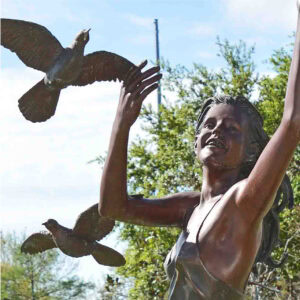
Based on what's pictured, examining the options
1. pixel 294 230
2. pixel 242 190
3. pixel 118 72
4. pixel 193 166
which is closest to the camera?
pixel 242 190

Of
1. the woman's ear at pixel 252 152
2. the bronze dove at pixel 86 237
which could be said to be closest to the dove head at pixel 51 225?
the bronze dove at pixel 86 237

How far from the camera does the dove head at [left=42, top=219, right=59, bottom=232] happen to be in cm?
444

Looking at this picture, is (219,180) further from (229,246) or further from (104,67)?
(104,67)

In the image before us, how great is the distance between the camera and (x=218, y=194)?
407 centimetres

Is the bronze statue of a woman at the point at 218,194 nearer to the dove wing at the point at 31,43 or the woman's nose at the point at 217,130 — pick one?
the woman's nose at the point at 217,130

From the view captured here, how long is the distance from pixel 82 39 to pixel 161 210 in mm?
841

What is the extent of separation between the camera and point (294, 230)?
17.6 metres

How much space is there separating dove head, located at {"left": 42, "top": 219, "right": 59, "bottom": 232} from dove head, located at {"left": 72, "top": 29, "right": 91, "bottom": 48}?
88 centimetres

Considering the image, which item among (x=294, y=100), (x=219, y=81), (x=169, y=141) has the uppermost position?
(x=219, y=81)

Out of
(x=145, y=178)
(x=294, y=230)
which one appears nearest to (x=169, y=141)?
(x=145, y=178)

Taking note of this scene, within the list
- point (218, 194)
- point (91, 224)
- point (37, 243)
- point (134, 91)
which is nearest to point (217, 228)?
point (218, 194)

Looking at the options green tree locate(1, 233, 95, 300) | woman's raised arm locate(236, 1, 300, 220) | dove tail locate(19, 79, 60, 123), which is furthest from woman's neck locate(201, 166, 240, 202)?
green tree locate(1, 233, 95, 300)

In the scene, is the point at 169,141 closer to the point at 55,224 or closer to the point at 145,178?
the point at 145,178

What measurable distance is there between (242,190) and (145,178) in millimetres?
16389
